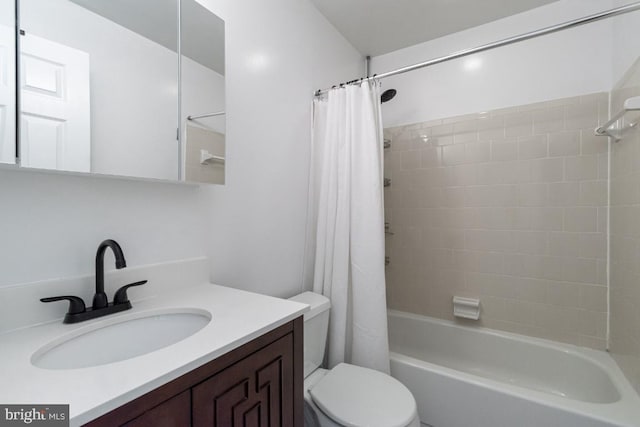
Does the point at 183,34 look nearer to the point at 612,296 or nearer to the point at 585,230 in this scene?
the point at 585,230

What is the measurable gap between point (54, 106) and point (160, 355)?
2.37 feet

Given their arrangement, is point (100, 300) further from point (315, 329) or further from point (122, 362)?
point (315, 329)

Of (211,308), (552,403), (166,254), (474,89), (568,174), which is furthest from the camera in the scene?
(474,89)

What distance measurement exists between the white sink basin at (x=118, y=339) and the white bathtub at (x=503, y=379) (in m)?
1.21

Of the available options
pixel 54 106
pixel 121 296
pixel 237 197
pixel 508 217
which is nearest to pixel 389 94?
pixel 508 217

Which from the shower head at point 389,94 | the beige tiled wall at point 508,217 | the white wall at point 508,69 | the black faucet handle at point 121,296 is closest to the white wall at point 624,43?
the white wall at point 508,69

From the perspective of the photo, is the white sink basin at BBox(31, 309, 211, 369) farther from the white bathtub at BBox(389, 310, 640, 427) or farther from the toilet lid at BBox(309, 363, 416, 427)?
the white bathtub at BBox(389, 310, 640, 427)

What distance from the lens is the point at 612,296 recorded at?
1.65m

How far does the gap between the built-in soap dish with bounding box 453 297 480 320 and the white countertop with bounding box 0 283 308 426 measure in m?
1.59

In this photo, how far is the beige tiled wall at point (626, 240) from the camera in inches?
52.9

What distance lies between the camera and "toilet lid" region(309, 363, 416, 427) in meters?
1.10

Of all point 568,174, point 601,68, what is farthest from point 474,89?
point 568,174

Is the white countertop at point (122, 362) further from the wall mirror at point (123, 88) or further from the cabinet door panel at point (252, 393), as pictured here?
the wall mirror at point (123, 88)

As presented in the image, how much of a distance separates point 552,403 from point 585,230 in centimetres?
107
